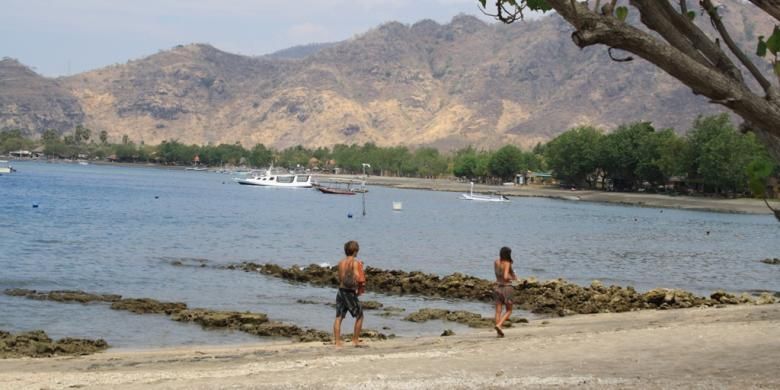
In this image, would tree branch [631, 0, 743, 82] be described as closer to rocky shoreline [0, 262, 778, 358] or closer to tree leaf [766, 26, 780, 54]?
tree leaf [766, 26, 780, 54]

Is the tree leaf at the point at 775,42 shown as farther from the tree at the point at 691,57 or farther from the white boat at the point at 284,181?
the white boat at the point at 284,181

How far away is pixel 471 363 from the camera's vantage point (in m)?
15.5

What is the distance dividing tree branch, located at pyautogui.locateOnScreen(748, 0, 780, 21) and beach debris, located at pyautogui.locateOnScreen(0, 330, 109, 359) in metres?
15.8

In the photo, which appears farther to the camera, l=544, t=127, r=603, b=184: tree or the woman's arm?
l=544, t=127, r=603, b=184: tree

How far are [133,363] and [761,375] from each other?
1099 centimetres

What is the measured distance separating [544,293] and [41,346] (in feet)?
54.5

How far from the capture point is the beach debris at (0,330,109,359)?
1995cm

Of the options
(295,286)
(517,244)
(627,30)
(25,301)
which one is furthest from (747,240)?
(627,30)

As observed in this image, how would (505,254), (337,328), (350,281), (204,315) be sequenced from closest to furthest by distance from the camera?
(350,281) < (337,328) < (505,254) < (204,315)

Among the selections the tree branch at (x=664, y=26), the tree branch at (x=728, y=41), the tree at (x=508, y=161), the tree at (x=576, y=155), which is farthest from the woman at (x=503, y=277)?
the tree at (x=508, y=161)

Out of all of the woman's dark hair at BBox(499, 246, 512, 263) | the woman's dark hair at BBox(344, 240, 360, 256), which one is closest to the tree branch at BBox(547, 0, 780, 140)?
the woman's dark hair at BBox(344, 240, 360, 256)

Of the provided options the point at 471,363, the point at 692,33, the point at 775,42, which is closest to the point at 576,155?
the point at 471,363

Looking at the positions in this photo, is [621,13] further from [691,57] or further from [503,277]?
[503,277]

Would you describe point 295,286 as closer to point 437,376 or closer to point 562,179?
point 437,376
